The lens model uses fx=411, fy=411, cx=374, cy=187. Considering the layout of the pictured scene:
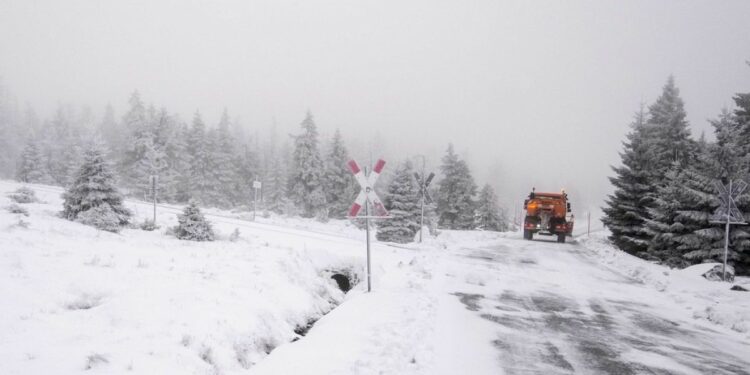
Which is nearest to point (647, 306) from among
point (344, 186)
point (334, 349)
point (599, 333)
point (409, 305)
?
point (599, 333)

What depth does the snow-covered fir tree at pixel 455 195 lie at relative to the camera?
46062 mm

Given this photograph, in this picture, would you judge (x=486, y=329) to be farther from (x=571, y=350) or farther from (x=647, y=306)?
(x=647, y=306)

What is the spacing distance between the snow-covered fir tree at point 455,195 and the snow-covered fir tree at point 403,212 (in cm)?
1691

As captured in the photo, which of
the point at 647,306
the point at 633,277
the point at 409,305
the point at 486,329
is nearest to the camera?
the point at 486,329

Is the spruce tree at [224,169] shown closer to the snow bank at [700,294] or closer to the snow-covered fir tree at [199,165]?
the snow-covered fir tree at [199,165]

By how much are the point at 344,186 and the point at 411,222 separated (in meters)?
20.8

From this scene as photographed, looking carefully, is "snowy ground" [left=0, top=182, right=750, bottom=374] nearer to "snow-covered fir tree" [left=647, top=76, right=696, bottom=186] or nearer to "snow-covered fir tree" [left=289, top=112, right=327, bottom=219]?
"snow-covered fir tree" [left=647, top=76, right=696, bottom=186]

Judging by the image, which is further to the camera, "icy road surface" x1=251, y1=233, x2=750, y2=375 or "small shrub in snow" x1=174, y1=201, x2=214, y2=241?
"small shrub in snow" x1=174, y1=201, x2=214, y2=241

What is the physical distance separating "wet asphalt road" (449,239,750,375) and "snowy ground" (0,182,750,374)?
4 centimetres

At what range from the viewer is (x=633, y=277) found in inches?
570

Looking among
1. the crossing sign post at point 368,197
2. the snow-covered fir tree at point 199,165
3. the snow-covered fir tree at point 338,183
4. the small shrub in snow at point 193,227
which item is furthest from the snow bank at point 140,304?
the snow-covered fir tree at point 199,165

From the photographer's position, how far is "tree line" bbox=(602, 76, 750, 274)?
52.0 feet

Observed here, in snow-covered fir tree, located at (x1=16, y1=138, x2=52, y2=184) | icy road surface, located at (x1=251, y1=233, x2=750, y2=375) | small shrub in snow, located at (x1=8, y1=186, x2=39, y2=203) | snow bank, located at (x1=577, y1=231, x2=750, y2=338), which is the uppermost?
snow-covered fir tree, located at (x1=16, y1=138, x2=52, y2=184)

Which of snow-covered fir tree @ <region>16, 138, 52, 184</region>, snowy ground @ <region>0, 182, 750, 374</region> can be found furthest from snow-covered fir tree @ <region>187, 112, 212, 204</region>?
snowy ground @ <region>0, 182, 750, 374</region>
